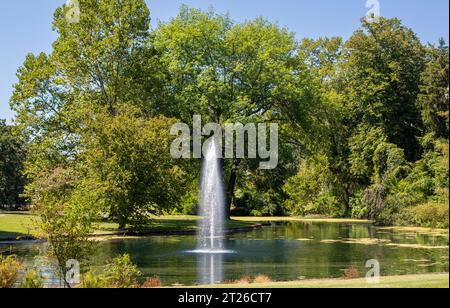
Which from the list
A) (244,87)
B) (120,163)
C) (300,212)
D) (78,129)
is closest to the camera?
(120,163)

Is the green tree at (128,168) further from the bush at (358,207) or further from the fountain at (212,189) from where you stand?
the bush at (358,207)

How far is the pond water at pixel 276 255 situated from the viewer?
19.4 meters

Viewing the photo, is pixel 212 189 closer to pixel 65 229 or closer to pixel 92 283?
pixel 65 229

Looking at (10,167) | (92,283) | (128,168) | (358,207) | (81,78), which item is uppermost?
(81,78)

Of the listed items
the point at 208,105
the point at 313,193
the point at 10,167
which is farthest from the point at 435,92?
the point at 10,167

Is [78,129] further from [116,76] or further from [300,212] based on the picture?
[300,212]

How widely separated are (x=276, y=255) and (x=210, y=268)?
4.81 meters

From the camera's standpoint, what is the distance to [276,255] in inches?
981

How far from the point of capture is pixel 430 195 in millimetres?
44531

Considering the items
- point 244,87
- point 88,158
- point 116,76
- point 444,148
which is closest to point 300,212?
point 244,87

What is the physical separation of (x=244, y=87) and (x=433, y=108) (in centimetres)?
1414

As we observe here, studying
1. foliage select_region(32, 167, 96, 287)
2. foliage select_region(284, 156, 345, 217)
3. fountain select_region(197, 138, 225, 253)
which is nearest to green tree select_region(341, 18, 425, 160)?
foliage select_region(284, 156, 345, 217)
